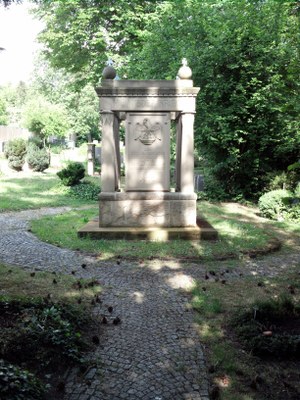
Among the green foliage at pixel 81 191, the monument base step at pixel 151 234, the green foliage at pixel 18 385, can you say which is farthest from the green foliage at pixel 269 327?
the green foliage at pixel 81 191

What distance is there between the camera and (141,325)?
13.0 feet

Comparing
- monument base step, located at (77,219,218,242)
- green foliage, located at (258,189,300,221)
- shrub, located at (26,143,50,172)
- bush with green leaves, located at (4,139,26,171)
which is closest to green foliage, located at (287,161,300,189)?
green foliage, located at (258,189,300,221)

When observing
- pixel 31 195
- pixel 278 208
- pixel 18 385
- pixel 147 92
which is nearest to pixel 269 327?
pixel 18 385

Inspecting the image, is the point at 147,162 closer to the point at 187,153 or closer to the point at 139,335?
the point at 187,153

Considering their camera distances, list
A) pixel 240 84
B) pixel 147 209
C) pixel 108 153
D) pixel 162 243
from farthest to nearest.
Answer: pixel 240 84 → pixel 147 209 → pixel 108 153 → pixel 162 243

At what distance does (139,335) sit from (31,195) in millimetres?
12122

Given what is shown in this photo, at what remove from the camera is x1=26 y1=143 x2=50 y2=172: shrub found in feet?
77.7

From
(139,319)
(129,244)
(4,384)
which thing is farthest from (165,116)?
(4,384)

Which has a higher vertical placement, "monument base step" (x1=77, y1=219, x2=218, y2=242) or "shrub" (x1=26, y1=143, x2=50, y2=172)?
"shrub" (x1=26, y1=143, x2=50, y2=172)

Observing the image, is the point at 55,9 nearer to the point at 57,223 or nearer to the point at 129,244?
the point at 57,223

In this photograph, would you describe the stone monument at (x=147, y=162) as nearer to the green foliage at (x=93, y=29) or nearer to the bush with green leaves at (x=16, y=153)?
the green foliage at (x=93, y=29)

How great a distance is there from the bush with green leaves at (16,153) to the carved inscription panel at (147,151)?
1737 centimetres

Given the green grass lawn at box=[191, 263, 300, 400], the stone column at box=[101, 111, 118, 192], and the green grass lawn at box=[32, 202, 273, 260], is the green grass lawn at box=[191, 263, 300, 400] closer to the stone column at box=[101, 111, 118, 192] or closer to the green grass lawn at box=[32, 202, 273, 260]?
the green grass lawn at box=[32, 202, 273, 260]

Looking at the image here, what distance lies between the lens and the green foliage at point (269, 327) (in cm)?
337
